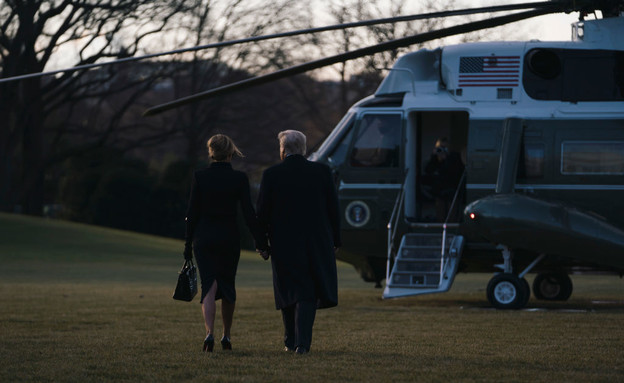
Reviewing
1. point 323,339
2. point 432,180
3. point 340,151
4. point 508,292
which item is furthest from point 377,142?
point 323,339

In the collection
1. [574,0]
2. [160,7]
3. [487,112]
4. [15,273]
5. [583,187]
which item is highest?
[160,7]

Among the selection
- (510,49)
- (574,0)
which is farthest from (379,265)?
→ (574,0)

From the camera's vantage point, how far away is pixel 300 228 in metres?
8.76

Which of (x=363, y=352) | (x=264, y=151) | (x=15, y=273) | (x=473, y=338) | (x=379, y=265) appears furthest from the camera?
(x=264, y=151)

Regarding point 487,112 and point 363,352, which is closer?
point 363,352

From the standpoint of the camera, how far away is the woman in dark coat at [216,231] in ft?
29.2

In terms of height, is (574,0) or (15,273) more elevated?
(574,0)

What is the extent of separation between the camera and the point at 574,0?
12305 millimetres

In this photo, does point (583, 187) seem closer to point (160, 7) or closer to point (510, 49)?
point (510, 49)

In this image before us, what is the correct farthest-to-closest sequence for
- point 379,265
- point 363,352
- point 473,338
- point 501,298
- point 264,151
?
point 264,151
point 379,265
point 501,298
point 473,338
point 363,352

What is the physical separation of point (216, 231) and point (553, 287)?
914cm

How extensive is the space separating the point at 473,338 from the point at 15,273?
1643 centimetres

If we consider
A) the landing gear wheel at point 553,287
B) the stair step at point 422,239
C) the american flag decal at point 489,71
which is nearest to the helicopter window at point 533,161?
the american flag decal at point 489,71

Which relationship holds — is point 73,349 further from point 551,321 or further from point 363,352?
point 551,321
